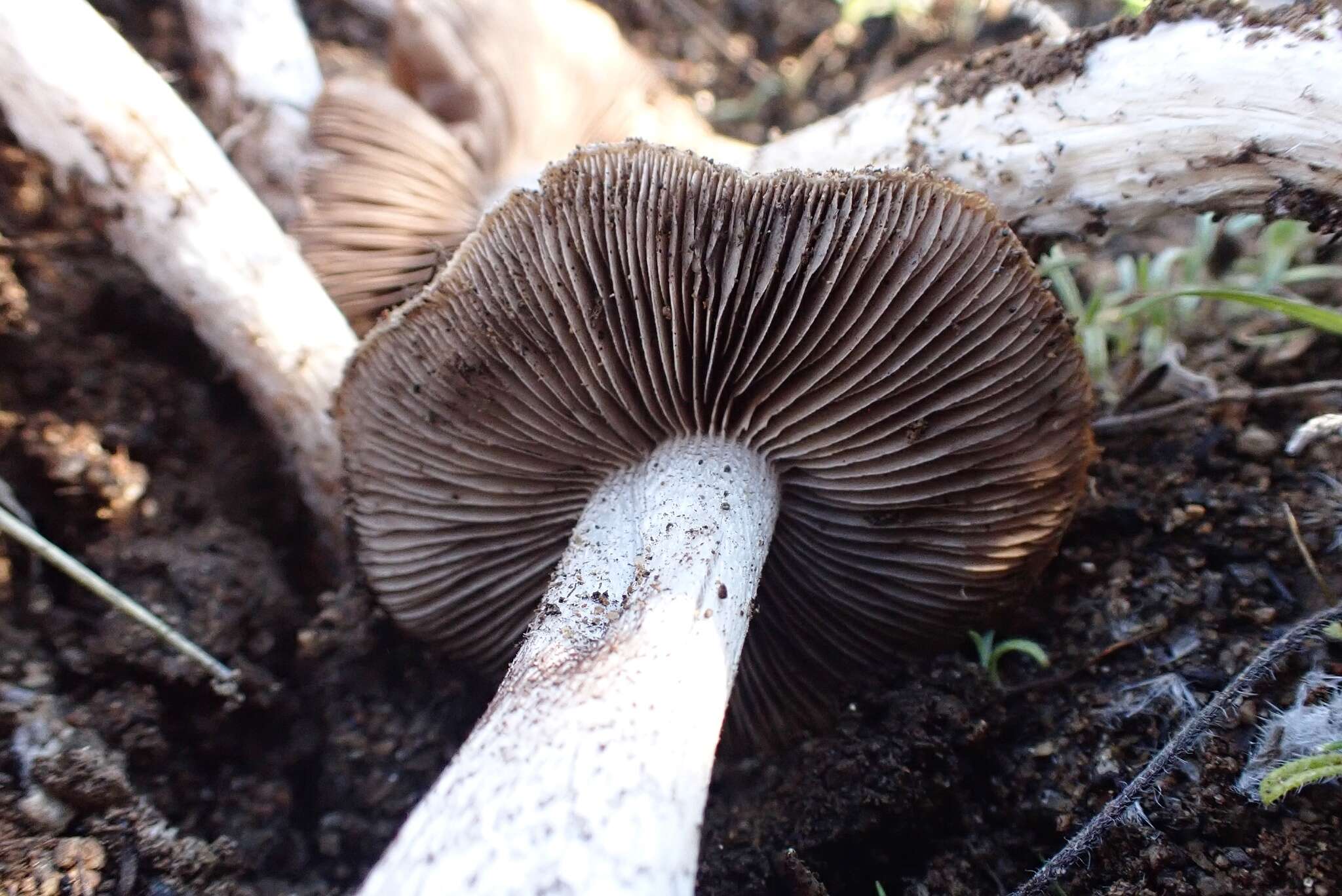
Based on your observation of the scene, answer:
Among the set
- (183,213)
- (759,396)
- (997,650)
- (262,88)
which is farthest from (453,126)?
(997,650)

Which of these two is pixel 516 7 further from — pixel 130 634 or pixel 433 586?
pixel 130 634

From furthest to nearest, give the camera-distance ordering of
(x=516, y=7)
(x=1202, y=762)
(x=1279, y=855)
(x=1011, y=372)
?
(x=516, y=7) → (x=1011, y=372) → (x=1202, y=762) → (x=1279, y=855)

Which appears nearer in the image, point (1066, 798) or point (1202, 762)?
point (1202, 762)

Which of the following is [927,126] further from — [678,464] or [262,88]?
[262,88]

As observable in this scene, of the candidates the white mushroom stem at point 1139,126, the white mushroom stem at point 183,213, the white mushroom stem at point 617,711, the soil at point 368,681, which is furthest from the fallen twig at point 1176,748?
the white mushroom stem at point 183,213

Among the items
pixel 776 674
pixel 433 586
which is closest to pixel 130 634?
pixel 433 586

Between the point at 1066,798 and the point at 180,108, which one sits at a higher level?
the point at 180,108

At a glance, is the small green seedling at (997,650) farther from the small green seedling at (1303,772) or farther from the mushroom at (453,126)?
the mushroom at (453,126)

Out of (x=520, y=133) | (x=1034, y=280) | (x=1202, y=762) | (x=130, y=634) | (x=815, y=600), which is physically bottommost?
(x=130, y=634)
